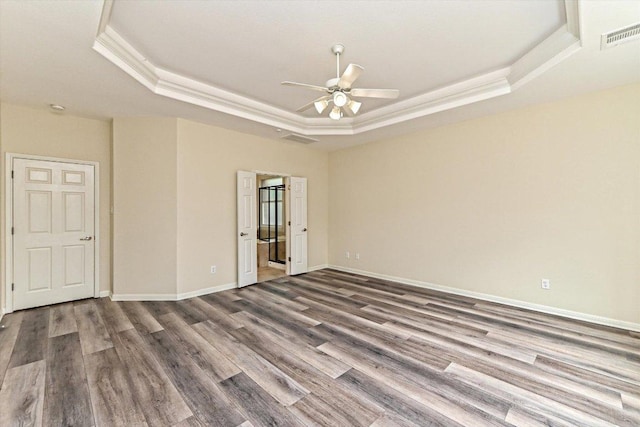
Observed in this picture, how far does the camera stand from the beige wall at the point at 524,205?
10.8 ft

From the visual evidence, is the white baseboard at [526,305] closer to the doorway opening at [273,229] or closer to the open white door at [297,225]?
the open white door at [297,225]

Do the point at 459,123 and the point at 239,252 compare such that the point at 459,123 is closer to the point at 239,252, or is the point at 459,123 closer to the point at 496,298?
the point at 496,298

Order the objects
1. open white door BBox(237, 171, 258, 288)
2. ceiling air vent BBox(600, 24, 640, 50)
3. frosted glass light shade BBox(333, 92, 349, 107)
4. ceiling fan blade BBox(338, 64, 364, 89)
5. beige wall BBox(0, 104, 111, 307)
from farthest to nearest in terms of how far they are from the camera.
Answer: open white door BBox(237, 171, 258, 288) → beige wall BBox(0, 104, 111, 307) → frosted glass light shade BBox(333, 92, 349, 107) → ceiling fan blade BBox(338, 64, 364, 89) → ceiling air vent BBox(600, 24, 640, 50)

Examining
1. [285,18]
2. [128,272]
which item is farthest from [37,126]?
[285,18]

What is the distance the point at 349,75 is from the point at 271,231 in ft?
20.2

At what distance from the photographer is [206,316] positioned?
366 centimetres

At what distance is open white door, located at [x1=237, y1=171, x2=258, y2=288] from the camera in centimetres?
508

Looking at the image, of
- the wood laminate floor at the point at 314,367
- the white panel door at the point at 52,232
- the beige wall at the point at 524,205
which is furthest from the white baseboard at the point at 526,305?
the white panel door at the point at 52,232

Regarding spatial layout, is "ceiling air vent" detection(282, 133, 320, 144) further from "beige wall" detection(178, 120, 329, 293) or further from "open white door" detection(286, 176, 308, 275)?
"open white door" detection(286, 176, 308, 275)

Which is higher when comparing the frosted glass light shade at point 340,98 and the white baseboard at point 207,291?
the frosted glass light shade at point 340,98

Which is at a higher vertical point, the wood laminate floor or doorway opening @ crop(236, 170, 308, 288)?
doorway opening @ crop(236, 170, 308, 288)

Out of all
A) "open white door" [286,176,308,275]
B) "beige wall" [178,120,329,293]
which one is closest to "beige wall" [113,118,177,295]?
"beige wall" [178,120,329,293]

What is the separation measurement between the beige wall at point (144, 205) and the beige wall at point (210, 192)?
15 centimetres

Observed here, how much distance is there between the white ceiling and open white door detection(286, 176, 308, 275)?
2135mm
